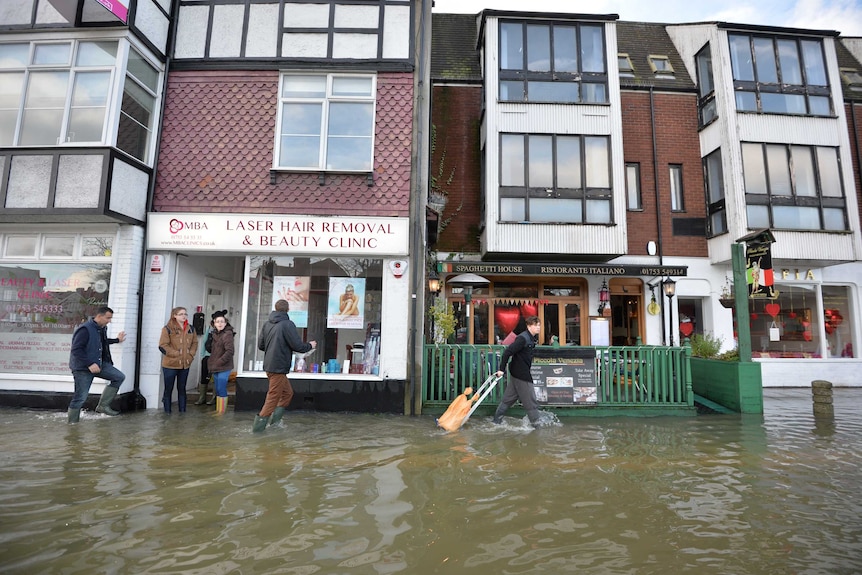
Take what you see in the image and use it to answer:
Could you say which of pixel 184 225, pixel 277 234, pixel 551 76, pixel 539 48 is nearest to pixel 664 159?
pixel 551 76

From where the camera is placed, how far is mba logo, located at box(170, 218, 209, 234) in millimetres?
8422

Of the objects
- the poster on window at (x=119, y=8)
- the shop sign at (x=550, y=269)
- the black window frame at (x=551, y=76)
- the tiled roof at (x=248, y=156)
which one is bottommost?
the shop sign at (x=550, y=269)

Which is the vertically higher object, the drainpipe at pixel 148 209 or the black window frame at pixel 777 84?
the black window frame at pixel 777 84

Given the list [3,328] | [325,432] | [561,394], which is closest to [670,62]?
[561,394]

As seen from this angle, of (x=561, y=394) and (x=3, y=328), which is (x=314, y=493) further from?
(x=3, y=328)

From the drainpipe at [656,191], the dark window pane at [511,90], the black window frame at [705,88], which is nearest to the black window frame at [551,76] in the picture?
the dark window pane at [511,90]

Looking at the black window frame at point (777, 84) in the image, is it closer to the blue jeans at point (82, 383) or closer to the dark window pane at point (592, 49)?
the dark window pane at point (592, 49)

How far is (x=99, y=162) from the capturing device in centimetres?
755

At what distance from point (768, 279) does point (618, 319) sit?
17.1ft

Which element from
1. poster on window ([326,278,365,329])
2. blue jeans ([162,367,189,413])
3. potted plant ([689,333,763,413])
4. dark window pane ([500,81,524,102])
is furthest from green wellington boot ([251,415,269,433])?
dark window pane ([500,81,524,102])

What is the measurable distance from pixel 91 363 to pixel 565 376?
307 inches

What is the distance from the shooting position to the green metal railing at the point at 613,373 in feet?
26.4

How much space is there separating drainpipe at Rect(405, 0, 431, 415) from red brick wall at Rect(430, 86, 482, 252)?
4.08m

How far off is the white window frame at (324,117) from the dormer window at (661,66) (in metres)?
10.3
